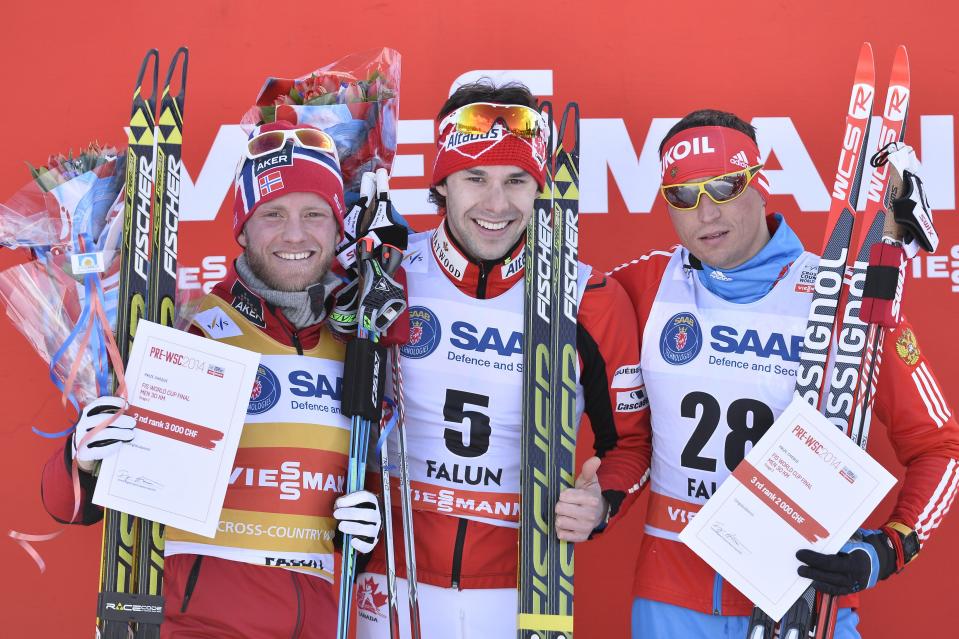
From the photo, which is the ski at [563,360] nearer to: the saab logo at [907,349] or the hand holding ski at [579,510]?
the hand holding ski at [579,510]

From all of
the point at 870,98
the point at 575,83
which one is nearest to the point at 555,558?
the point at 870,98

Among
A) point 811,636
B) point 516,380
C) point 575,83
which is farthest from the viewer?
point 575,83

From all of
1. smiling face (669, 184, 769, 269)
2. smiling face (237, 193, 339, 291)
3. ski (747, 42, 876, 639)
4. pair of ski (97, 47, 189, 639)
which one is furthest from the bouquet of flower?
ski (747, 42, 876, 639)

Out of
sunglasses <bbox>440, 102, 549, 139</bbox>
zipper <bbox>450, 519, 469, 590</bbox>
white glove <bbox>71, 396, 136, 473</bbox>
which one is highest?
sunglasses <bbox>440, 102, 549, 139</bbox>

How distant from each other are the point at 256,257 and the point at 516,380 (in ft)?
2.36

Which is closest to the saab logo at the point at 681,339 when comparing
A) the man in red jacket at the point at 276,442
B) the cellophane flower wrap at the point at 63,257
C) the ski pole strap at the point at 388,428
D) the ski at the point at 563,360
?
the ski at the point at 563,360

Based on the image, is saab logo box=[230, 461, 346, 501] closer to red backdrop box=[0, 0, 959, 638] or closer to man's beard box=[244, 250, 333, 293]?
man's beard box=[244, 250, 333, 293]

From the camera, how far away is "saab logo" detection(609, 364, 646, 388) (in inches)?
104

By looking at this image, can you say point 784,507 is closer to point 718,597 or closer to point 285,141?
point 718,597

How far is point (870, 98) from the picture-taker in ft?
8.50

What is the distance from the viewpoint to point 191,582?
2387 millimetres

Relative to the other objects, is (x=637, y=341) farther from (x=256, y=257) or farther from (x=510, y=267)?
(x=256, y=257)

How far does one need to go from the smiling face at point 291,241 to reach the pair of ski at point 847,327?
3.97ft
